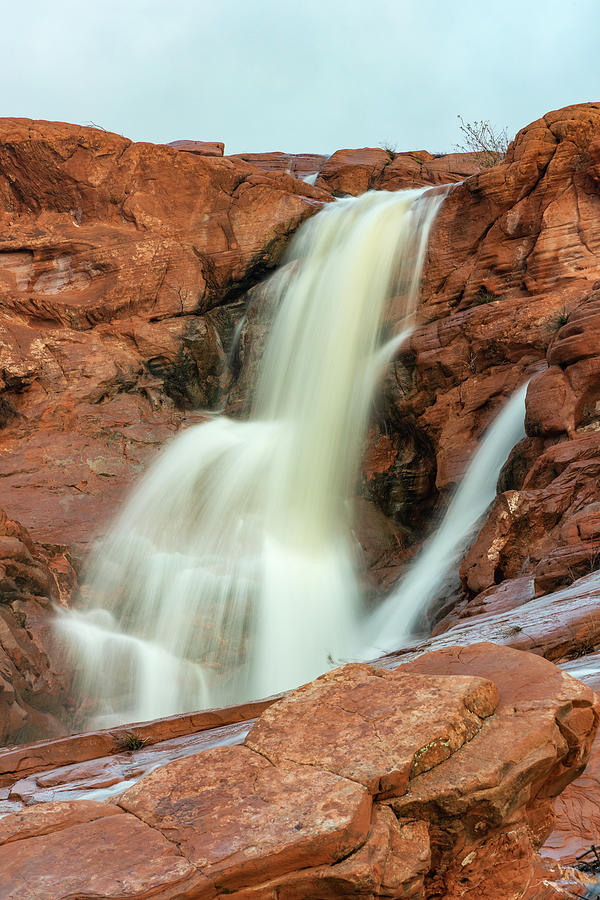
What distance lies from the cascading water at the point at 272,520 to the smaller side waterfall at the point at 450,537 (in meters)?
0.81

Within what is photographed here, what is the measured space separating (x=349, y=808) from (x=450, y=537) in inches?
392

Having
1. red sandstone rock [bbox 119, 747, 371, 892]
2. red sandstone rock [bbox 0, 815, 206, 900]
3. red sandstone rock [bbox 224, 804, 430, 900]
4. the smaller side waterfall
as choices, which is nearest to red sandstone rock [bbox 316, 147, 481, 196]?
the smaller side waterfall

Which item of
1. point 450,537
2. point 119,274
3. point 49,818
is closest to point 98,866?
point 49,818

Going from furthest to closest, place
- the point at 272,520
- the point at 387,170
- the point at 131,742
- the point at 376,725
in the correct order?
the point at 387,170
the point at 272,520
the point at 131,742
the point at 376,725

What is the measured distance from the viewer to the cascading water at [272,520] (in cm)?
1226

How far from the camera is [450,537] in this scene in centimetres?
1283

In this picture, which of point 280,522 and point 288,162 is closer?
point 280,522

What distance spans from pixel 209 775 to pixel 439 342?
1338 centimetres

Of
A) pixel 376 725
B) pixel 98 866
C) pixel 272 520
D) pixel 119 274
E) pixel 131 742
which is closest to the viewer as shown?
pixel 98 866

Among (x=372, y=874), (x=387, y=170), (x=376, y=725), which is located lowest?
(x=372, y=874)

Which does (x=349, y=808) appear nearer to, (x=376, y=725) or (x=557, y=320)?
(x=376, y=725)

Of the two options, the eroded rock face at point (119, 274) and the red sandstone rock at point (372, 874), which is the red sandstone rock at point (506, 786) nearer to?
the red sandstone rock at point (372, 874)

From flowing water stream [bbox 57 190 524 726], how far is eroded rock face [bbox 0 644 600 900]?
304 inches

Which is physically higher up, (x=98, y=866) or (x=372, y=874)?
(x=98, y=866)
